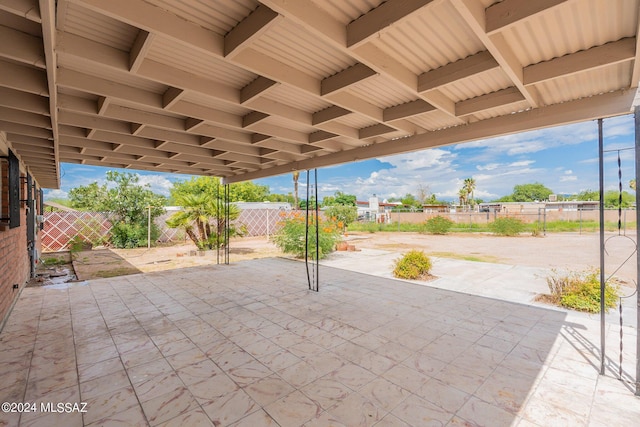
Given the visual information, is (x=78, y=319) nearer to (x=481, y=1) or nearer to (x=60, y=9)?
(x=60, y=9)

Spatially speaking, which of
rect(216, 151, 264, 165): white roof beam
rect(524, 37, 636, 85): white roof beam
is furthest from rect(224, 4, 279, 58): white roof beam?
rect(216, 151, 264, 165): white roof beam

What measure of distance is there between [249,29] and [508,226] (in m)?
15.6

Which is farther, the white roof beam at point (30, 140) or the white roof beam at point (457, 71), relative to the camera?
the white roof beam at point (30, 140)

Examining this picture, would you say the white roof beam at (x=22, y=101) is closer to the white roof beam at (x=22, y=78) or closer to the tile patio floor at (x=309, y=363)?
the white roof beam at (x=22, y=78)

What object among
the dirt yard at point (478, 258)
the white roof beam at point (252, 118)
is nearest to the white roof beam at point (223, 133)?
the white roof beam at point (252, 118)

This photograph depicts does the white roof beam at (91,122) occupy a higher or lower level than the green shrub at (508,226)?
higher

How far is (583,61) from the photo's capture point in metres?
1.87

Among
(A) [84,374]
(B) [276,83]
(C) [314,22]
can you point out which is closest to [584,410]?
(C) [314,22]

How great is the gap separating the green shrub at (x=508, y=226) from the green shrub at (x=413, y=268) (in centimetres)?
1077

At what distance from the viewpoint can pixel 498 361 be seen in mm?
2385

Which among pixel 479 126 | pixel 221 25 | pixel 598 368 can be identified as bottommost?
pixel 598 368

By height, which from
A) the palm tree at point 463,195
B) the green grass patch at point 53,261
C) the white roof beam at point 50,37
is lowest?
the green grass patch at point 53,261

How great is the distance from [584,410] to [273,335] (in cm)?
242

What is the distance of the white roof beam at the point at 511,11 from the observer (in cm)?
139
